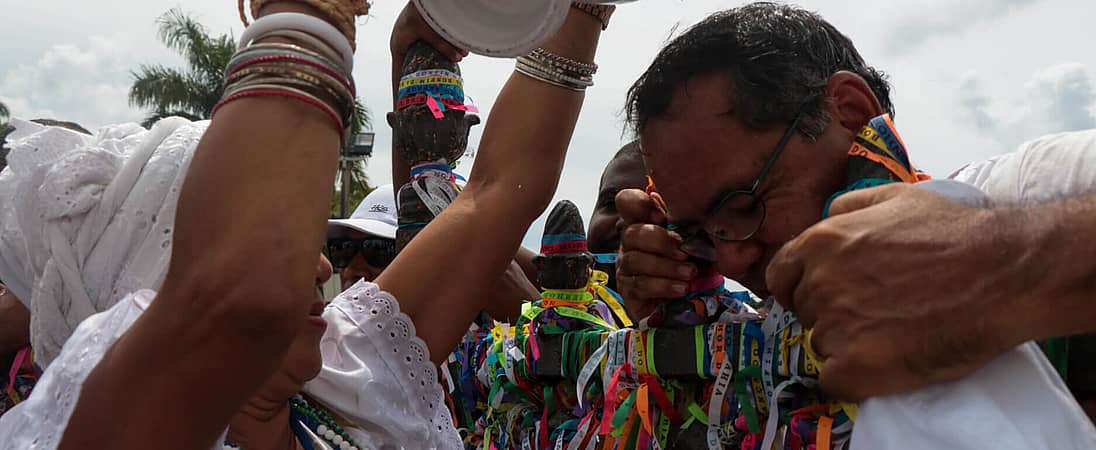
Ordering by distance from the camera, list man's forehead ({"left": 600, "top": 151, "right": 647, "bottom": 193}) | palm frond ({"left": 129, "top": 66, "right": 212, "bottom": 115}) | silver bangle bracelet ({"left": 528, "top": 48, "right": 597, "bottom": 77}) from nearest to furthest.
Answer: silver bangle bracelet ({"left": 528, "top": 48, "right": 597, "bottom": 77}) → man's forehead ({"left": 600, "top": 151, "right": 647, "bottom": 193}) → palm frond ({"left": 129, "top": 66, "right": 212, "bottom": 115})

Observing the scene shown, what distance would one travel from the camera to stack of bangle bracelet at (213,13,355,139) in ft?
4.61

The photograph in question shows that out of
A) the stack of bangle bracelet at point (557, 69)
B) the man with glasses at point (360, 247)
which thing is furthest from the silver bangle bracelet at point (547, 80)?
the man with glasses at point (360, 247)

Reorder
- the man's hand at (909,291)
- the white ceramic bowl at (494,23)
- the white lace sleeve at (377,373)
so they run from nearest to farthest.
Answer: the man's hand at (909,291) → the white ceramic bowl at (494,23) → the white lace sleeve at (377,373)

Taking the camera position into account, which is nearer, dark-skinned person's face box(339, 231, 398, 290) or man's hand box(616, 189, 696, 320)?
man's hand box(616, 189, 696, 320)

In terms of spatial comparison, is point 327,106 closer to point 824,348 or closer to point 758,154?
point 824,348

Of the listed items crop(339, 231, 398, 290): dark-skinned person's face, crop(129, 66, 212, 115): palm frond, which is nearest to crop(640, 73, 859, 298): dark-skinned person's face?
crop(339, 231, 398, 290): dark-skinned person's face

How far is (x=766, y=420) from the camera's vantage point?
2049 millimetres

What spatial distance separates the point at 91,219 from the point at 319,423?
2.54ft

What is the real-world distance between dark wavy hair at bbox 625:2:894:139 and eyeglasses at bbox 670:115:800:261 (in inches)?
2.6

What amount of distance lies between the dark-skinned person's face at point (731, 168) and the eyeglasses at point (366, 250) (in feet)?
10.2

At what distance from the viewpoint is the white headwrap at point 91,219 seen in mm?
1853

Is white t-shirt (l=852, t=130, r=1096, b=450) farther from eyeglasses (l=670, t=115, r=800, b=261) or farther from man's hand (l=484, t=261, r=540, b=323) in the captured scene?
man's hand (l=484, t=261, r=540, b=323)

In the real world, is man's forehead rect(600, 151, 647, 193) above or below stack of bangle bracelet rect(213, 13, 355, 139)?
below

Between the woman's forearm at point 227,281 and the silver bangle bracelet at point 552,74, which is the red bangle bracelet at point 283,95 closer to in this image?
the woman's forearm at point 227,281
